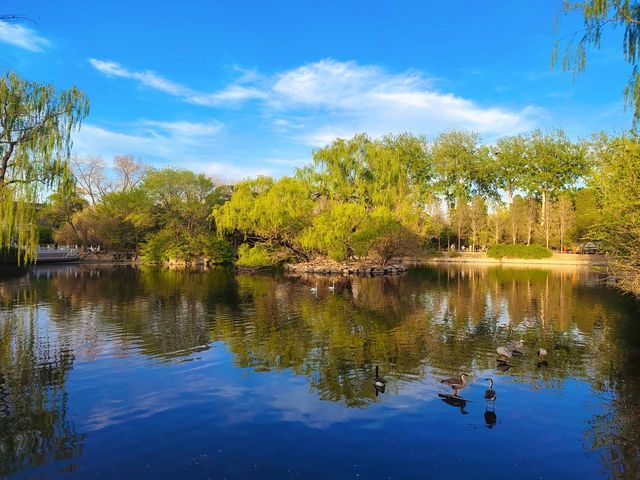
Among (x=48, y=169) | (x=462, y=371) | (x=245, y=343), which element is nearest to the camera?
(x=462, y=371)

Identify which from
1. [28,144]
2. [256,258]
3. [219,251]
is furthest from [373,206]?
[28,144]

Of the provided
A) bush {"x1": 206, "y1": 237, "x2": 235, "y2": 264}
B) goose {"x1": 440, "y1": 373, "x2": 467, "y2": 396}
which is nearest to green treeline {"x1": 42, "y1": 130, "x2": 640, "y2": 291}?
bush {"x1": 206, "y1": 237, "x2": 235, "y2": 264}

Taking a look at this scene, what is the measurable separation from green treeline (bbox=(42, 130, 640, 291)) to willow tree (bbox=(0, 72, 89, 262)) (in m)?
1.25

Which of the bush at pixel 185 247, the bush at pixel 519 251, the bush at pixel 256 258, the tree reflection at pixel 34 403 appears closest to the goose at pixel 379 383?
the tree reflection at pixel 34 403

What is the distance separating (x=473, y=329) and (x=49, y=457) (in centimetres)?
1416

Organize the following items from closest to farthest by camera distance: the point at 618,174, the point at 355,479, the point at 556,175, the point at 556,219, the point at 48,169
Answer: the point at 355,479 < the point at 618,174 < the point at 48,169 < the point at 556,219 < the point at 556,175

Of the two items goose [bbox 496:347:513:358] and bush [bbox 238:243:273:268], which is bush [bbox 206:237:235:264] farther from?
goose [bbox 496:347:513:358]

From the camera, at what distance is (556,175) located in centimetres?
7344

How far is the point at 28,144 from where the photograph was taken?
1995 cm

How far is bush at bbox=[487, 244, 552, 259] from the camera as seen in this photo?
203 feet

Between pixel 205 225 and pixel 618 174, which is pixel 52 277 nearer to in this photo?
pixel 205 225

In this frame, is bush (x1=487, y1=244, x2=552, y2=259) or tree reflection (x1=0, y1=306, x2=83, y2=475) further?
bush (x1=487, y1=244, x2=552, y2=259)

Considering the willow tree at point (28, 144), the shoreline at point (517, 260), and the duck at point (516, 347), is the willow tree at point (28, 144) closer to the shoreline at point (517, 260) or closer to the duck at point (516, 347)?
the duck at point (516, 347)

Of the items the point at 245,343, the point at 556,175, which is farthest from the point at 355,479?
the point at 556,175
